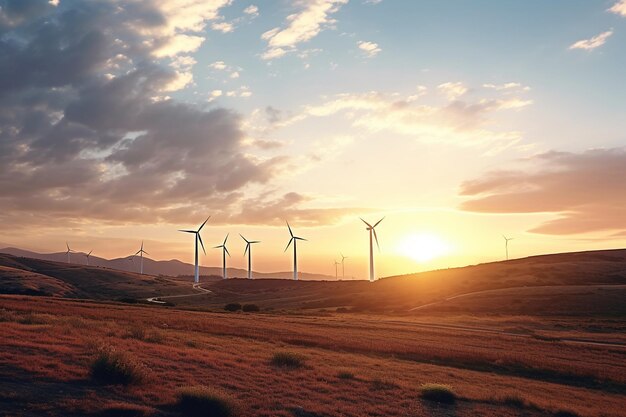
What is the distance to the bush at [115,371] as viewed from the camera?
2259cm

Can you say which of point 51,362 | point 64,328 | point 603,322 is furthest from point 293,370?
point 603,322

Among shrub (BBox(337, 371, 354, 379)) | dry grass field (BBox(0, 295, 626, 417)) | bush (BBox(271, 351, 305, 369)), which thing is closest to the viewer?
dry grass field (BBox(0, 295, 626, 417))

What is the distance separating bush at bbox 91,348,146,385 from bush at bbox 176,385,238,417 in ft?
10.1

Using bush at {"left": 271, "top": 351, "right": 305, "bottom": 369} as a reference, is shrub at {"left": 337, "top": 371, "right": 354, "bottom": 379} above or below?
below

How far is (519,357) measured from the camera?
4566cm

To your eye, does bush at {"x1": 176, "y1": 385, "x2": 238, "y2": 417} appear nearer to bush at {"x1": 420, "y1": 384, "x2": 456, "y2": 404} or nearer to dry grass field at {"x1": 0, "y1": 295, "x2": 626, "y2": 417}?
dry grass field at {"x1": 0, "y1": 295, "x2": 626, "y2": 417}

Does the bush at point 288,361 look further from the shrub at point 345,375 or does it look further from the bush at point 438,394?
the bush at point 438,394

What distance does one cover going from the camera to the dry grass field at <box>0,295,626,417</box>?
2123 cm

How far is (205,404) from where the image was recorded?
20.5 m

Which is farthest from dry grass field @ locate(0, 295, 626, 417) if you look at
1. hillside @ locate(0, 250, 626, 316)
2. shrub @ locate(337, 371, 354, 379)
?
hillside @ locate(0, 250, 626, 316)

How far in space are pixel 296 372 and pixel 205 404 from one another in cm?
1081

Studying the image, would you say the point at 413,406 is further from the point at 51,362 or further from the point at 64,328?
the point at 64,328

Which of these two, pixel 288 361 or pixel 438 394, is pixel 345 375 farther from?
pixel 438 394

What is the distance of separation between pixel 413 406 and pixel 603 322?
2786 inches
